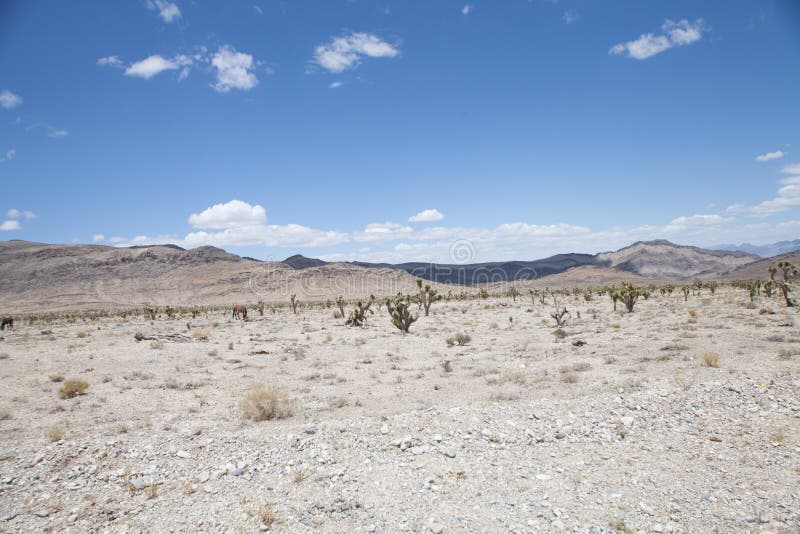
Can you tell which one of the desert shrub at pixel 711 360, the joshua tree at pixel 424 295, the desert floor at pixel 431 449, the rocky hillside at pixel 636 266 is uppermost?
the rocky hillside at pixel 636 266

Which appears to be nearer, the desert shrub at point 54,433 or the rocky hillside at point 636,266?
the desert shrub at point 54,433

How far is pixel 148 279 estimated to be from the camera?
325ft

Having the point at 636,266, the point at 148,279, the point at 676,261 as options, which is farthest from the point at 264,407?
the point at 676,261

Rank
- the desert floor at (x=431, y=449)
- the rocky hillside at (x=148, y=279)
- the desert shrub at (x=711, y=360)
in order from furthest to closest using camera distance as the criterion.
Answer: the rocky hillside at (x=148, y=279) → the desert shrub at (x=711, y=360) → the desert floor at (x=431, y=449)

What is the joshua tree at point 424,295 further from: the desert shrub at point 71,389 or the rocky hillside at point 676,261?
the rocky hillside at point 676,261

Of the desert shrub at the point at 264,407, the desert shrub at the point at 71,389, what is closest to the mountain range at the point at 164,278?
the desert shrub at the point at 71,389

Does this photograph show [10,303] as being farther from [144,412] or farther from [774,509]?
[774,509]

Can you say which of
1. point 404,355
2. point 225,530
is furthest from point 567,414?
point 404,355

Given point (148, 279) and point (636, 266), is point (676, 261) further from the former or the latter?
point (148, 279)

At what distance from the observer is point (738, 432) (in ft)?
24.7

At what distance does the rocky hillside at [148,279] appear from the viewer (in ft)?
284

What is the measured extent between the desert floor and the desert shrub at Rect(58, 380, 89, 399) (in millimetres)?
308

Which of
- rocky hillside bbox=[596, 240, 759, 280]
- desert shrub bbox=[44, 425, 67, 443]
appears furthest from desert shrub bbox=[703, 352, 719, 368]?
rocky hillside bbox=[596, 240, 759, 280]

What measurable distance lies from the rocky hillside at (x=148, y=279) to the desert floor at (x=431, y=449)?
263ft
